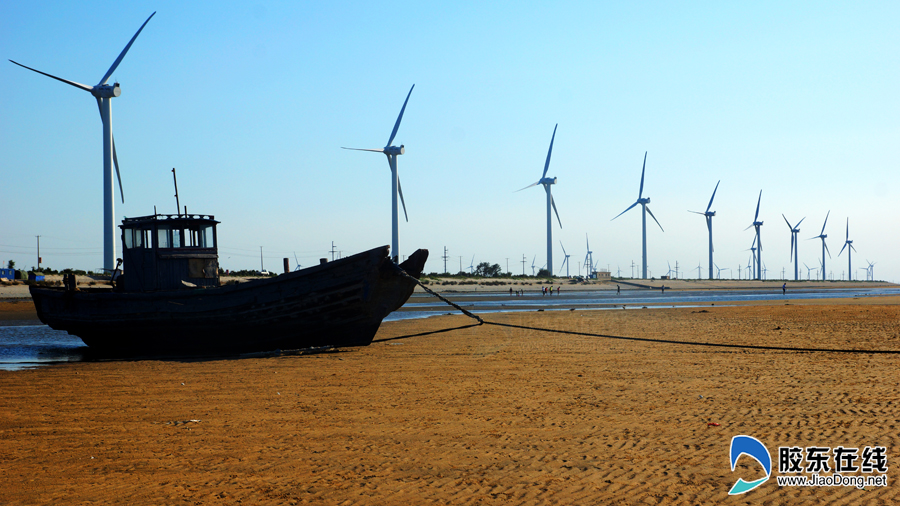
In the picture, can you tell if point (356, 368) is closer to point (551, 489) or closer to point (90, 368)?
point (90, 368)

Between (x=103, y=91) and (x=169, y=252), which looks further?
(x=103, y=91)

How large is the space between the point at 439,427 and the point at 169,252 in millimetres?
15723

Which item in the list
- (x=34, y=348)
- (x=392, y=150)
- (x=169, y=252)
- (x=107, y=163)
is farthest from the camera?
(x=392, y=150)

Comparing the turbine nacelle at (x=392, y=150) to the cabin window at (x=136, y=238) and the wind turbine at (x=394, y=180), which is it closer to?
the wind turbine at (x=394, y=180)

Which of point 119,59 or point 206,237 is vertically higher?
point 119,59

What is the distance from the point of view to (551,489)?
550cm

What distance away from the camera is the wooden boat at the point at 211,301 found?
17516mm

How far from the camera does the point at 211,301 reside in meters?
18.2

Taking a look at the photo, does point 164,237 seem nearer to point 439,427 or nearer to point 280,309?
point 280,309

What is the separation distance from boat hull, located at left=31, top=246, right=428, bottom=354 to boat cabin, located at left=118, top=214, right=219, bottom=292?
113 centimetres

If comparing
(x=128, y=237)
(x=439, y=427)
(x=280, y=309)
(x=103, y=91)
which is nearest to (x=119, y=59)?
(x=103, y=91)

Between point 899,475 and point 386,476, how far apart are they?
15.9 ft

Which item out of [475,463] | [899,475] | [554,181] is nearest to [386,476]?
[475,463]

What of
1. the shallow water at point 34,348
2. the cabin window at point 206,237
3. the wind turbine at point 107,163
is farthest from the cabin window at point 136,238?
the wind turbine at point 107,163
